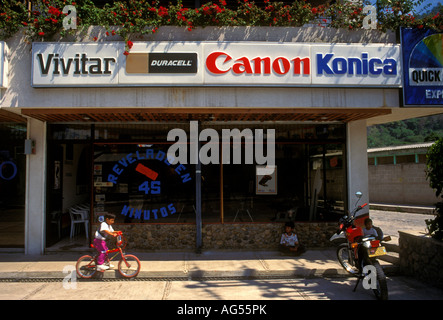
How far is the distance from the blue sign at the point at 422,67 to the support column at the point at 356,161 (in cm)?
157

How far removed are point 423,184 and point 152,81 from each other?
19415 mm

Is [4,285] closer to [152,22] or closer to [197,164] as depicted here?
[197,164]

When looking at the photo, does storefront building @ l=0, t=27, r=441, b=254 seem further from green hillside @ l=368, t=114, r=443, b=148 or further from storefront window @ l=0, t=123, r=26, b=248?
green hillside @ l=368, t=114, r=443, b=148

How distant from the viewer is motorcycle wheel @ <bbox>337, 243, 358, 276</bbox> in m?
6.79

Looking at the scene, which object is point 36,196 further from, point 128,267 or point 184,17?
point 184,17

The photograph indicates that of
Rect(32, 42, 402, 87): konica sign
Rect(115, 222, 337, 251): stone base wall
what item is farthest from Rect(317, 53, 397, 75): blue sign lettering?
Rect(115, 222, 337, 251): stone base wall

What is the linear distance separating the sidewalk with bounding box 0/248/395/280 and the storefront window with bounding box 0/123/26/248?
58 centimetres

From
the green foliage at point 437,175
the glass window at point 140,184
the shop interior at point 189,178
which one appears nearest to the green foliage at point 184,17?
the shop interior at point 189,178

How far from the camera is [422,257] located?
670 cm

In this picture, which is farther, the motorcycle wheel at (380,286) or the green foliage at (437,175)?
the green foliage at (437,175)

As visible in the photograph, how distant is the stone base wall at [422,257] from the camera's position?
20.5 feet

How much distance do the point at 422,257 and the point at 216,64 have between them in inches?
231

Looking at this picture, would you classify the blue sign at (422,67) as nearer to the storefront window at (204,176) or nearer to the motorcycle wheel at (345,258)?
the storefront window at (204,176)

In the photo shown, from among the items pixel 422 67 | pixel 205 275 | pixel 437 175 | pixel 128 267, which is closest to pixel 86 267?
pixel 128 267
